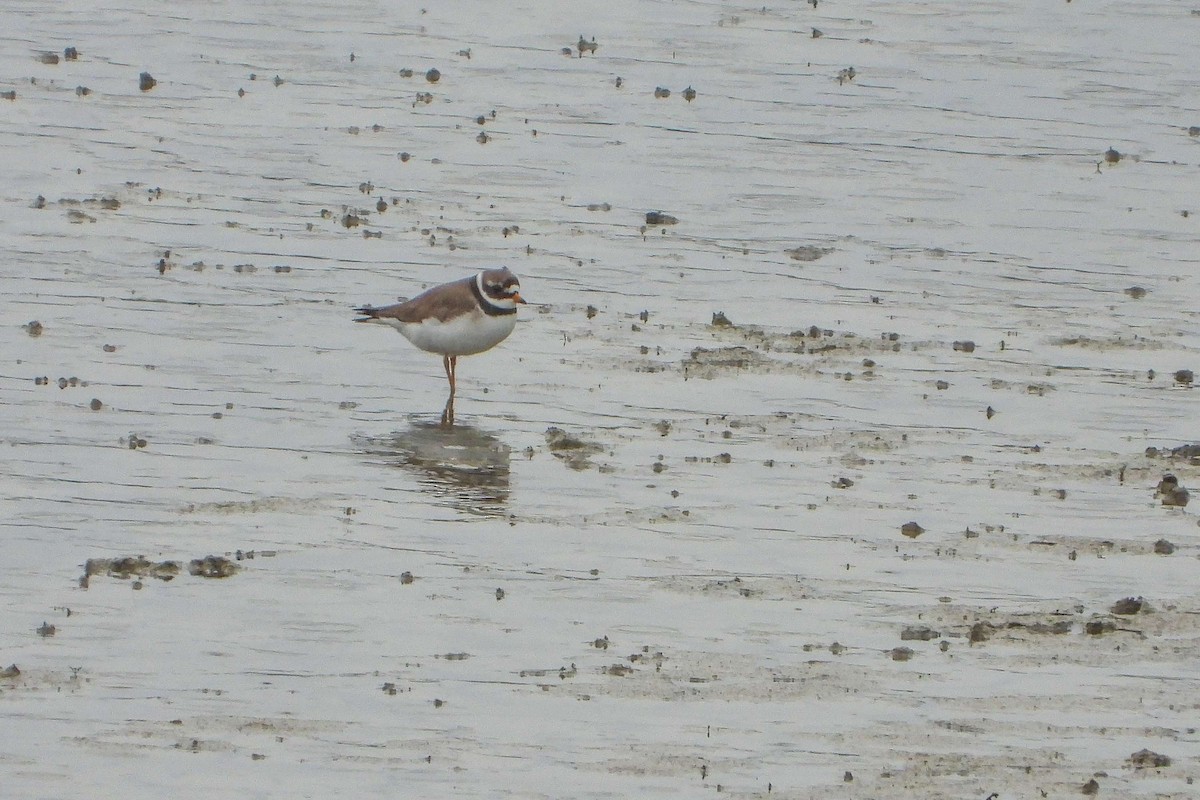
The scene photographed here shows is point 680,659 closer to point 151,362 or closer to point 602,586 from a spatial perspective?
point 602,586

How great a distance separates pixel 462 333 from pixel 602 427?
4.44 feet

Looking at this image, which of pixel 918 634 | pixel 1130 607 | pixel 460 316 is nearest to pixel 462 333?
pixel 460 316

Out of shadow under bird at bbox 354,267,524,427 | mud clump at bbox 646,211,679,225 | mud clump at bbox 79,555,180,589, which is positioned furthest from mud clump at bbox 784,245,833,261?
mud clump at bbox 79,555,180,589

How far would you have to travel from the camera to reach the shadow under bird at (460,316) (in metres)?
15.4

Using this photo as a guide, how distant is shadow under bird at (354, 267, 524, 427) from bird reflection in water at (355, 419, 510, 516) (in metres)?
0.64

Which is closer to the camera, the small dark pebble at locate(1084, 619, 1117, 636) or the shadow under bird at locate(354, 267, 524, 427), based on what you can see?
the small dark pebble at locate(1084, 619, 1117, 636)

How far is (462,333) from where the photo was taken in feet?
50.6

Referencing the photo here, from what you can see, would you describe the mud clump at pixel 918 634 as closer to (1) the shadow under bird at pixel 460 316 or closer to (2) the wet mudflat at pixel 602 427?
(2) the wet mudflat at pixel 602 427

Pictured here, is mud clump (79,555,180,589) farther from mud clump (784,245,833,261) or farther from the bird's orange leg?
mud clump (784,245,833,261)

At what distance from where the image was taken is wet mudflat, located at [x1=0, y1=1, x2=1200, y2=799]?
999 centimetres

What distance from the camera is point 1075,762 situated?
9672mm

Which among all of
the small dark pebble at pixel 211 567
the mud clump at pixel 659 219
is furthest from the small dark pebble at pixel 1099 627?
the mud clump at pixel 659 219

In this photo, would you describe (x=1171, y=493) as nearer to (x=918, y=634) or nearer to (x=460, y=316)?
(x=918, y=634)

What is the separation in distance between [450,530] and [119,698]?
3.02m
